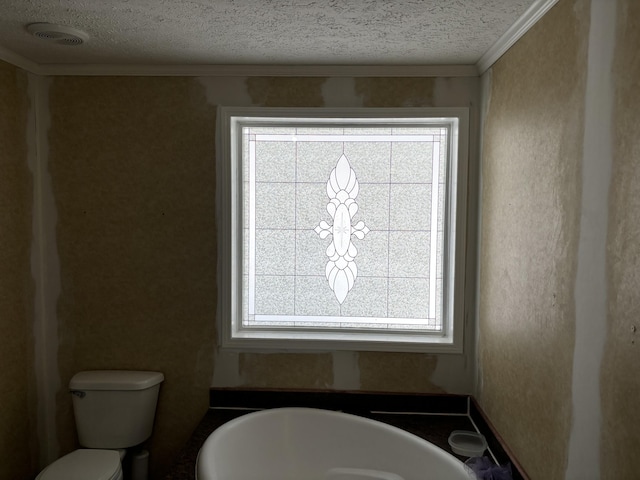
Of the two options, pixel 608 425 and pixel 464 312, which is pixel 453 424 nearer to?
pixel 464 312

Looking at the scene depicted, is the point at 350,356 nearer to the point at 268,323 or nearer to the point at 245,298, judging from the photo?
the point at 268,323

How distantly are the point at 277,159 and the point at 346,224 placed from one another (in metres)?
0.52

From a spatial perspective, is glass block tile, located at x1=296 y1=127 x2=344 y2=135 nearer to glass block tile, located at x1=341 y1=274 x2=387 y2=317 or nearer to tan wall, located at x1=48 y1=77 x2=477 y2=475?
tan wall, located at x1=48 y1=77 x2=477 y2=475

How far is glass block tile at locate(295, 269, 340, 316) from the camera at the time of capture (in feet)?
7.91

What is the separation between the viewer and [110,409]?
225cm

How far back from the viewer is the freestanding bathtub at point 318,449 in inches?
76.2

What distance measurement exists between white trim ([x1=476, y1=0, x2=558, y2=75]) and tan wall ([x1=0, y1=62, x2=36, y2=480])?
7.44 feet

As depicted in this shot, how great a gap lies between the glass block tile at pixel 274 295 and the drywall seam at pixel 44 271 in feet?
3.54

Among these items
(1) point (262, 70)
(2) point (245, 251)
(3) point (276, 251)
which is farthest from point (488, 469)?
(1) point (262, 70)

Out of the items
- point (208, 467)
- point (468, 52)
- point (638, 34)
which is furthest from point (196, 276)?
point (638, 34)

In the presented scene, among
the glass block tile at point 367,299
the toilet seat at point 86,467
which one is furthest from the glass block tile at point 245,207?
the toilet seat at point 86,467

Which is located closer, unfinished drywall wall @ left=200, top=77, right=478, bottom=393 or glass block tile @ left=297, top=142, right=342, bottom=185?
unfinished drywall wall @ left=200, top=77, right=478, bottom=393

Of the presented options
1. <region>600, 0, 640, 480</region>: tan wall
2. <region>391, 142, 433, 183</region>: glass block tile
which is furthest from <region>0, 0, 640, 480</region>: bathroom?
<region>600, 0, 640, 480</region>: tan wall

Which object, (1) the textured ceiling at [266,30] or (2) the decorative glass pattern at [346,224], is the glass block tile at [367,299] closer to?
(2) the decorative glass pattern at [346,224]
